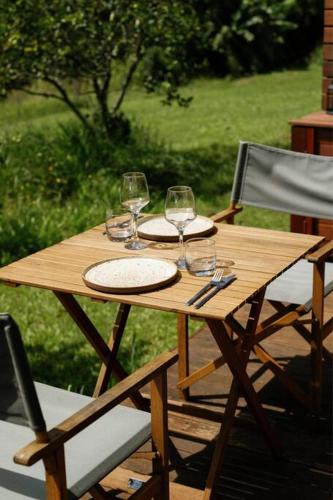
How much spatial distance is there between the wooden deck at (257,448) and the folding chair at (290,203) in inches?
4.9

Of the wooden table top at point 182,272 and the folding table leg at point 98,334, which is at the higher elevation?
the wooden table top at point 182,272

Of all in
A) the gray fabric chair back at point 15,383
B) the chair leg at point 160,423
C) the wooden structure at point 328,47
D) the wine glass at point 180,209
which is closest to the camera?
the gray fabric chair back at point 15,383

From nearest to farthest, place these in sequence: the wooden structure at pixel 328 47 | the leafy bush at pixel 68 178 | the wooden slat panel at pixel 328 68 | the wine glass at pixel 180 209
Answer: the wine glass at pixel 180 209, the wooden structure at pixel 328 47, the wooden slat panel at pixel 328 68, the leafy bush at pixel 68 178

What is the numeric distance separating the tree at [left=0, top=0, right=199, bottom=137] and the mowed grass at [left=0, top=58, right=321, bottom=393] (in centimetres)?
76

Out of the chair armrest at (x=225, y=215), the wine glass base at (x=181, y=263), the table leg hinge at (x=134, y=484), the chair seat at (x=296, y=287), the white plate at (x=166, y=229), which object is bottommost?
the table leg hinge at (x=134, y=484)

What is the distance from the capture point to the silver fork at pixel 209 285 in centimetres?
277

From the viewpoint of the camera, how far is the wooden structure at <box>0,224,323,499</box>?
9.28ft

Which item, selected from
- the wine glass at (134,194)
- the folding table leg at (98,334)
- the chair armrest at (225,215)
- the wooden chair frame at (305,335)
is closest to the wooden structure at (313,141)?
the chair armrest at (225,215)

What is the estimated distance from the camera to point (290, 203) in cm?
432

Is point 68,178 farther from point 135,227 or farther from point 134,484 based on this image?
point 134,484

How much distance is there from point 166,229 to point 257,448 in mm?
1019

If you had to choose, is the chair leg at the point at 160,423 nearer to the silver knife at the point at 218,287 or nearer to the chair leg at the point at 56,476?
the silver knife at the point at 218,287

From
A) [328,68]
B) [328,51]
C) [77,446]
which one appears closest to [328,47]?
[328,51]

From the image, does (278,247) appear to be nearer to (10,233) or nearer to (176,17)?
(10,233)
